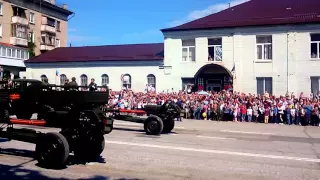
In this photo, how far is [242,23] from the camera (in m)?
32.7

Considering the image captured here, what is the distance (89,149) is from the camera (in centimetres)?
869

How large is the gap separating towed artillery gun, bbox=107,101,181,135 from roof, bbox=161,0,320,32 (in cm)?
2003

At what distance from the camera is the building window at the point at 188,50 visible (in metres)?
34.8

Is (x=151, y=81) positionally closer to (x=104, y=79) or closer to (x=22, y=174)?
(x=104, y=79)

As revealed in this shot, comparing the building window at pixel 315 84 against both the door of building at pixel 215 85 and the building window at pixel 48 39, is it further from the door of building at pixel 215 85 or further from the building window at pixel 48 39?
the building window at pixel 48 39

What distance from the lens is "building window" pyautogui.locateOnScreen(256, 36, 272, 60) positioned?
106 ft

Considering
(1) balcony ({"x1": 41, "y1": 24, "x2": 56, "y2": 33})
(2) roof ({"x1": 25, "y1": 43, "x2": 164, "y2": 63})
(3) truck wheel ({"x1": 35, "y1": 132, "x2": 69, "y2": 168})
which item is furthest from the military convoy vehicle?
(1) balcony ({"x1": 41, "y1": 24, "x2": 56, "y2": 33})

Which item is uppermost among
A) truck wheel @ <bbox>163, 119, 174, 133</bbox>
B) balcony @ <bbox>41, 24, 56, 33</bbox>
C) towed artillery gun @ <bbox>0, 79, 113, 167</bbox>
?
balcony @ <bbox>41, 24, 56, 33</bbox>

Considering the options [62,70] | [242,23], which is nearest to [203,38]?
[242,23]

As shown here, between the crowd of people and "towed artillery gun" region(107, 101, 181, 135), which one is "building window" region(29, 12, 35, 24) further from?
"towed artillery gun" region(107, 101, 181, 135)

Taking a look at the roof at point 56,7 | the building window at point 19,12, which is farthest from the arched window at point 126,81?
the roof at point 56,7

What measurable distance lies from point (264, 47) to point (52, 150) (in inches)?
1093

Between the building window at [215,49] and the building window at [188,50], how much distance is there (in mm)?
1641

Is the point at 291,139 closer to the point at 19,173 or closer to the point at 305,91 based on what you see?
the point at 19,173
